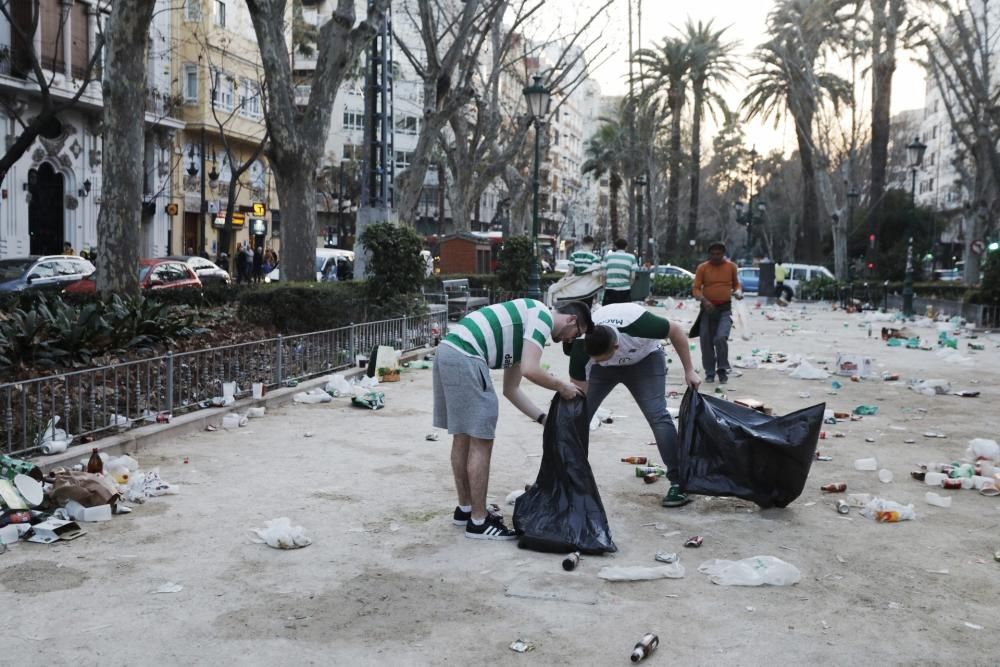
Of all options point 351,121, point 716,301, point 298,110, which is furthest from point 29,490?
point 351,121

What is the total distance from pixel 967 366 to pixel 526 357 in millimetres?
11033

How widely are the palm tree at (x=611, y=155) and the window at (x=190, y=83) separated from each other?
2392 centimetres

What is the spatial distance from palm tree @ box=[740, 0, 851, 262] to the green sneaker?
98.4 ft

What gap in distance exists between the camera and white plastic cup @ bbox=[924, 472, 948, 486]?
22.9 feet

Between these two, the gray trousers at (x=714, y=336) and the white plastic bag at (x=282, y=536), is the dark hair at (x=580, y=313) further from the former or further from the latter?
the gray trousers at (x=714, y=336)

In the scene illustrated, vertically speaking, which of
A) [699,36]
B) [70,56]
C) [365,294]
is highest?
[699,36]

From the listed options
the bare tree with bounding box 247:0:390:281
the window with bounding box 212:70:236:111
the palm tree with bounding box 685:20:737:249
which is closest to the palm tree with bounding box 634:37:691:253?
the palm tree with bounding box 685:20:737:249

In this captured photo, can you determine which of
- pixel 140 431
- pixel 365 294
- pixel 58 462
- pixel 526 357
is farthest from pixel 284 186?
pixel 526 357

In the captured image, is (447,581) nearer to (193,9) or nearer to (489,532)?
(489,532)

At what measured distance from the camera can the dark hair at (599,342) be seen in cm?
533

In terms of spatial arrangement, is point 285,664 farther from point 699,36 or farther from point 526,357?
point 699,36

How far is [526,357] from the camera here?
5098 millimetres

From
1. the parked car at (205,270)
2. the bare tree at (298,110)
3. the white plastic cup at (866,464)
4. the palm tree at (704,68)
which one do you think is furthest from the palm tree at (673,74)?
the white plastic cup at (866,464)

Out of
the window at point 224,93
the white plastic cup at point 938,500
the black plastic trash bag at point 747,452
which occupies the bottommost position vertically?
the white plastic cup at point 938,500
